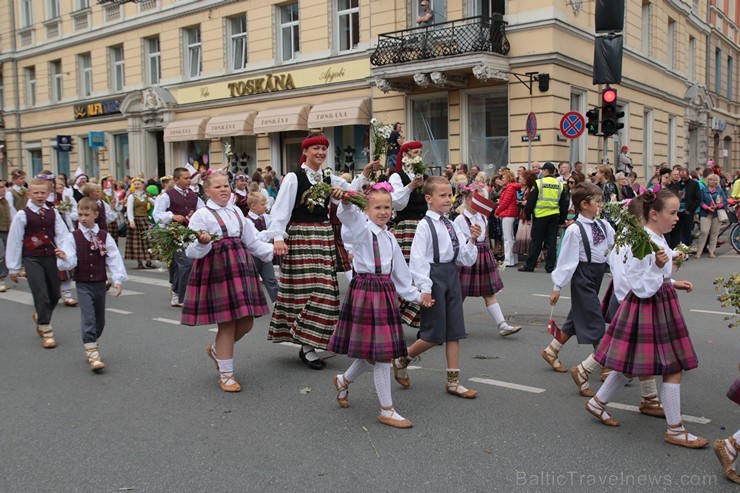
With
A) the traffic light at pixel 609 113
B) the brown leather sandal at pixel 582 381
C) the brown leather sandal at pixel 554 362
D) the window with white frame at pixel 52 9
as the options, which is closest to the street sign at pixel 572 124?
the traffic light at pixel 609 113

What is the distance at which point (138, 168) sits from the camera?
2988 cm

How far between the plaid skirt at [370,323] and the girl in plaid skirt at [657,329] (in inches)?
55.2

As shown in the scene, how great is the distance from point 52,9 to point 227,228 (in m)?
33.4

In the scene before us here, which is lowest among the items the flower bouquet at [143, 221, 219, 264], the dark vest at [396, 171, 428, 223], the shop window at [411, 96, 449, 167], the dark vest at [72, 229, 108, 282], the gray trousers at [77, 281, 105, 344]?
the gray trousers at [77, 281, 105, 344]

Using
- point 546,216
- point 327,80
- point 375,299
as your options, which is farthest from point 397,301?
point 327,80

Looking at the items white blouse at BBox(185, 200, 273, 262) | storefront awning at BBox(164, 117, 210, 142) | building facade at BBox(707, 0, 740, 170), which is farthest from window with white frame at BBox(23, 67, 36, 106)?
white blouse at BBox(185, 200, 273, 262)

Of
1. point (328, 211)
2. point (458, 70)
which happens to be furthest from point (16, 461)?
point (458, 70)

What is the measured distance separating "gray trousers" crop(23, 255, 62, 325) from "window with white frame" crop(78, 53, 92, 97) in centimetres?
2741

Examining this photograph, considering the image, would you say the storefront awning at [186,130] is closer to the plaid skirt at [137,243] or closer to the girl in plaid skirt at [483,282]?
the plaid skirt at [137,243]

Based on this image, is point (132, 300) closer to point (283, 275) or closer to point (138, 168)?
point (283, 275)

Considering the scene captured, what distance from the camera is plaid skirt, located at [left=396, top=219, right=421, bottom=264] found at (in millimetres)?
7410

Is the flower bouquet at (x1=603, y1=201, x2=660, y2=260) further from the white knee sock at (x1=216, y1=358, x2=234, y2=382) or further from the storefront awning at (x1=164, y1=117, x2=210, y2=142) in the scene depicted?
the storefront awning at (x1=164, y1=117, x2=210, y2=142)

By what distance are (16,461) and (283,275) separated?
2798mm

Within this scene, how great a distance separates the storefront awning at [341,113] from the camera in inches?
870
